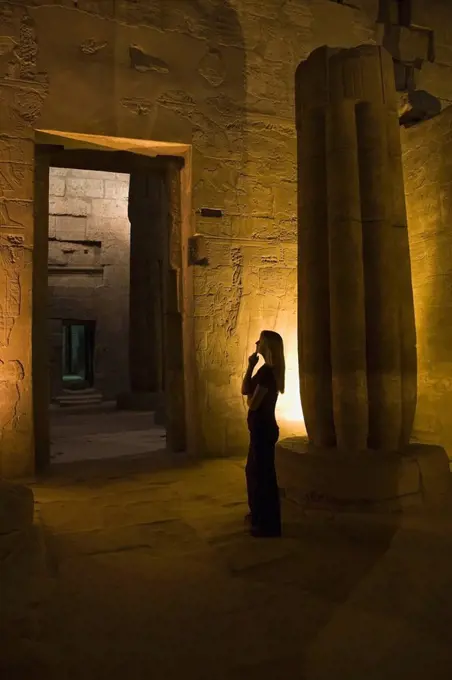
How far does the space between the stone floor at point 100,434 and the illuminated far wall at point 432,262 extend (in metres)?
3.75

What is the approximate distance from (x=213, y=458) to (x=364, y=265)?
3415 millimetres

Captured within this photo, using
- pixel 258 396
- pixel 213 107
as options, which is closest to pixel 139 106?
pixel 213 107

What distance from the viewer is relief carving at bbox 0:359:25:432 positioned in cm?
616

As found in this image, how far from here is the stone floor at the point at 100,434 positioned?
7895 millimetres

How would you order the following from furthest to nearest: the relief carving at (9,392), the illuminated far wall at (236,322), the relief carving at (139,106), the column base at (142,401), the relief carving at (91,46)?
the column base at (142,401) < the illuminated far wall at (236,322) < the relief carving at (139,106) < the relief carving at (91,46) < the relief carving at (9,392)

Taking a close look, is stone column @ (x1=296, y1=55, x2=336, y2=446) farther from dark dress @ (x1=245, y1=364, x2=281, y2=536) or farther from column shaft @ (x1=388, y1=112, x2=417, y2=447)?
dark dress @ (x1=245, y1=364, x2=281, y2=536)

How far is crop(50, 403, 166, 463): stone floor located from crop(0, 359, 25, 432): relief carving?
1275mm

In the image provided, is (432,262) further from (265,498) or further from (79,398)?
(79,398)

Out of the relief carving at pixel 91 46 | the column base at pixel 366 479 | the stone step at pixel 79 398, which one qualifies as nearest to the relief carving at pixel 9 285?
the relief carving at pixel 91 46

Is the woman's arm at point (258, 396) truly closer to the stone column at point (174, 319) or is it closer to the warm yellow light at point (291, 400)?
the warm yellow light at point (291, 400)

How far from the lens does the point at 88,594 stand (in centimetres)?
302

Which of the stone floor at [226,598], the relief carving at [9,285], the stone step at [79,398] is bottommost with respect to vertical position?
the stone floor at [226,598]

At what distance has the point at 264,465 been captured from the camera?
397 cm

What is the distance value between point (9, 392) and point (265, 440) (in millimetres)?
3445
